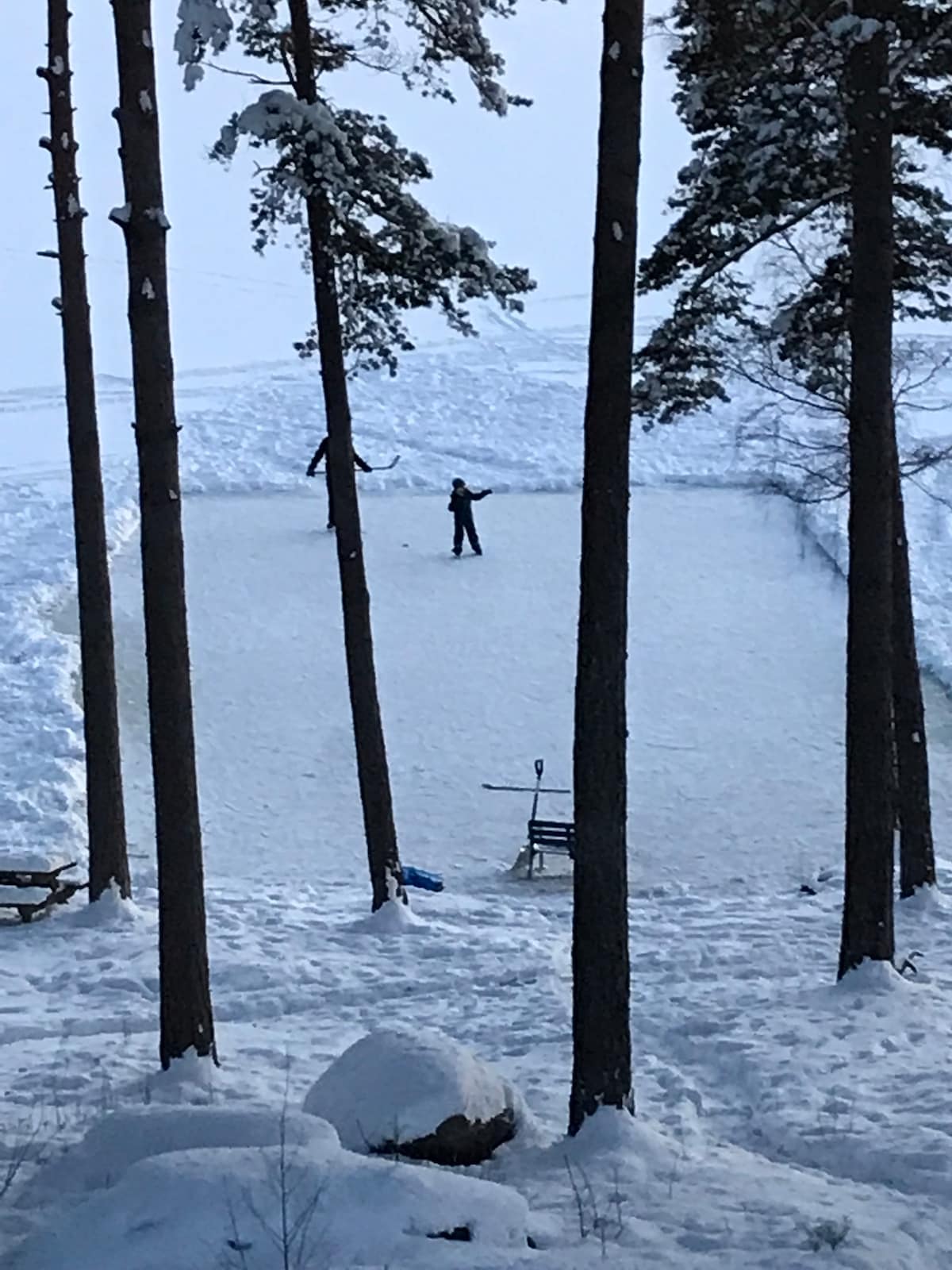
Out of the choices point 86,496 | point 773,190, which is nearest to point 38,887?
point 86,496

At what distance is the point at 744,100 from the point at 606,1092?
677 cm

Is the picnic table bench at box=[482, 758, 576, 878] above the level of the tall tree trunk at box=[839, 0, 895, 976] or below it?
below

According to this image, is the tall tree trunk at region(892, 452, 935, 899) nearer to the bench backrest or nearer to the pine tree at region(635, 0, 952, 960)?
the pine tree at region(635, 0, 952, 960)

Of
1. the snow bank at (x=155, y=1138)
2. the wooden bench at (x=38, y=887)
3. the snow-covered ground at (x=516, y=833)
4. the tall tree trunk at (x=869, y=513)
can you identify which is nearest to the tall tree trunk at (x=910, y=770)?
the snow-covered ground at (x=516, y=833)

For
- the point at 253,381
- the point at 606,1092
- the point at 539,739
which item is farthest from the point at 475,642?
the point at 253,381

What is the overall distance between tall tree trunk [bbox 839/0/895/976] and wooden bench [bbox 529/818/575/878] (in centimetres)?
511

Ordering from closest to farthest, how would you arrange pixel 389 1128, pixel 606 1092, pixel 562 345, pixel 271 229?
pixel 389 1128, pixel 606 1092, pixel 271 229, pixel 562 345

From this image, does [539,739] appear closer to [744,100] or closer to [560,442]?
[744,100]

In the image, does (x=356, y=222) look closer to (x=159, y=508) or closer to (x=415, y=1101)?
(x=159, y=508)

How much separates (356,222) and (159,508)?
4.82 metres

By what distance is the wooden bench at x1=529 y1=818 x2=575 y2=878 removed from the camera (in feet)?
51.1

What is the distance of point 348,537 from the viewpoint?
12.7 m

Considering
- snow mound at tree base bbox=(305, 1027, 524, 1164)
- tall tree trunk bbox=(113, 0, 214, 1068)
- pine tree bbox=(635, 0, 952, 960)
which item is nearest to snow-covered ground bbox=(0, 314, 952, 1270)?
snow mound at tree base bbox=(305, 1027, 524, 1164)

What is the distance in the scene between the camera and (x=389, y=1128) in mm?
7180
